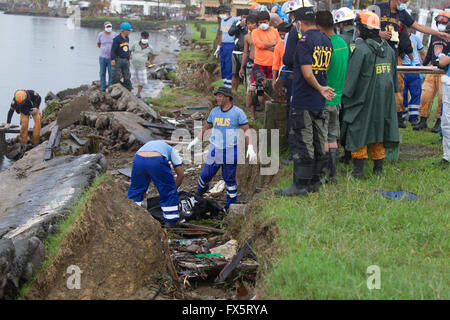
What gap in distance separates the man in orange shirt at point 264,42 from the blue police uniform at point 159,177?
336 centimetres

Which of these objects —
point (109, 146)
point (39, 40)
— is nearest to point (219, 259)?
point (109, 146)

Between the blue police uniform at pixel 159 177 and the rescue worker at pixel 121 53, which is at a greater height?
the rescue worker at pixel 121 53

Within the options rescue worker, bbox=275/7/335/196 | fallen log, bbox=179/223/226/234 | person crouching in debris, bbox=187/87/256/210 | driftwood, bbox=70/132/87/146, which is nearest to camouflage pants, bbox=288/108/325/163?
rescue worker, bbox=275/7/335/196

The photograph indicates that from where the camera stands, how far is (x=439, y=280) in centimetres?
405

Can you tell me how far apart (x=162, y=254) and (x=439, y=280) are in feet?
9.69

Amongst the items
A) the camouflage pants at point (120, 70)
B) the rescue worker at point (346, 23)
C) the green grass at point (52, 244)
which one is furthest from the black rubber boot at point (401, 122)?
the camouflage pants at point (120, 70)

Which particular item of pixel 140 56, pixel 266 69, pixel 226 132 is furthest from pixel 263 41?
pixel 140 56

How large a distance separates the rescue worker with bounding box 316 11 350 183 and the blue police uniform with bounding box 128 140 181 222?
228 centimetres

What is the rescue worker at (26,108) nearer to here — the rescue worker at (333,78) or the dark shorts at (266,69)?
the dark shorts at (266,69)

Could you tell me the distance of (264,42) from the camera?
31.7ft

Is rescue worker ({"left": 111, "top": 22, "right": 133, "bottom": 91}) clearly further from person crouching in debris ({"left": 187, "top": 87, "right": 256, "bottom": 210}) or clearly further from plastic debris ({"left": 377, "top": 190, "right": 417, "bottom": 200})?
plastic debris ({"left": 377, "top": 190, "right": 417, "bottom": 200})

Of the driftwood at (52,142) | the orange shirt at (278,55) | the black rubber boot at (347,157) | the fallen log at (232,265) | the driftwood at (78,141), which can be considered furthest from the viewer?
the driftwood at (78,141)

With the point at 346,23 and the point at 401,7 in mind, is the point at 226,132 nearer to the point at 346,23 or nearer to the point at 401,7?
the point at 346,23

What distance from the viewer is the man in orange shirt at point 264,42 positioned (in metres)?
9.67
